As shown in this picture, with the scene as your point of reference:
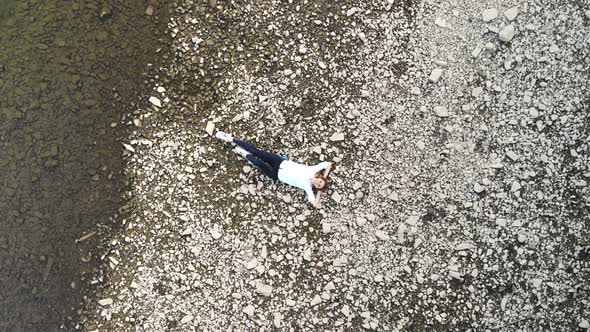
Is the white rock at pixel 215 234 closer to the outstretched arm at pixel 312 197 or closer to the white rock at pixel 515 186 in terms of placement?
the outstretched arm at pixel 312 197

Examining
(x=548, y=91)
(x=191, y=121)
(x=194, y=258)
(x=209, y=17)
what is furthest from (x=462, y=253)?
(x=209, y=17)

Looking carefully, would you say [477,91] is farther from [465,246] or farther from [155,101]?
[155,101]

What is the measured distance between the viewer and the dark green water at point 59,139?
372 centimetres

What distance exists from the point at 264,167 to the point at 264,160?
9 centimetres

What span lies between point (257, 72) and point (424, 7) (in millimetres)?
1451

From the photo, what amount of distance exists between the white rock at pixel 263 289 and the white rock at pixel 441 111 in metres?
1.91

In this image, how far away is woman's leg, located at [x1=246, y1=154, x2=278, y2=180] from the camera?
3.63 m

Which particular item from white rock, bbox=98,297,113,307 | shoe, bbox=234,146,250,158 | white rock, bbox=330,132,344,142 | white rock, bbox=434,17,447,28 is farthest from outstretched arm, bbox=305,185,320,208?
white rock, bbox=98,297,113,307

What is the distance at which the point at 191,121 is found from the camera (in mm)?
3842

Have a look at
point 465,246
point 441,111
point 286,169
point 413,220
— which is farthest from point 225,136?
point 465,246

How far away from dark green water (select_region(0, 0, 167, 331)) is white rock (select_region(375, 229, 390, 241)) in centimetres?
207

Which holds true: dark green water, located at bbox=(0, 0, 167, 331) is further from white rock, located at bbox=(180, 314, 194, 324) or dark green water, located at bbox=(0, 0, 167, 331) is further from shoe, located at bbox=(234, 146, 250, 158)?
shoe, located at bbox=(234, 146, 250, 158)

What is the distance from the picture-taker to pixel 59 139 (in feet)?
12.4

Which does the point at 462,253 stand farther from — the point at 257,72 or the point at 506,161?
the point at 257,72
